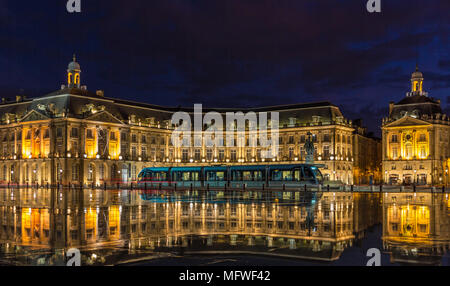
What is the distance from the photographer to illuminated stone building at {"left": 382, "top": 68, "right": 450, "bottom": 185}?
92.3m

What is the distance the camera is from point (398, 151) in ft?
317

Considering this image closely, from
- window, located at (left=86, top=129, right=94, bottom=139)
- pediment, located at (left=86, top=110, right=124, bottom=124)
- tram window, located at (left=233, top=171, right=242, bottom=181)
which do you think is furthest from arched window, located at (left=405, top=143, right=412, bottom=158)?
window, located at (left=86, top=129, right=94, bottom=139)

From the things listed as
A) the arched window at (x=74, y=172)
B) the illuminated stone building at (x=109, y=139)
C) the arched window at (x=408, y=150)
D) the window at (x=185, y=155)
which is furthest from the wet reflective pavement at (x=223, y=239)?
the window at (x=185, y=155)

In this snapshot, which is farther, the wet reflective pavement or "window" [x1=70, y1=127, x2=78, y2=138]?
"window" [x1=70, y1=127, x2=78, y2=138]

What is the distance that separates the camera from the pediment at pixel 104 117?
8656 cm

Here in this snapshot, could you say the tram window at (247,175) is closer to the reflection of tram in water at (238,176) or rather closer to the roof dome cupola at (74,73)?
the reflection of tram in water at (238,176)

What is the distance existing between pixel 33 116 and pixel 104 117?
12.3m

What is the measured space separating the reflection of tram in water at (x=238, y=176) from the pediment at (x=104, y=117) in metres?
19.8

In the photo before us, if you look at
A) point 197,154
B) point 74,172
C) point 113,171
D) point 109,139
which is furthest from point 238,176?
point 197,154

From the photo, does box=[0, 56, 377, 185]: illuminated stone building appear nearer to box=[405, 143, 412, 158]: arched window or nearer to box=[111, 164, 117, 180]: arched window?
box=[111, 164, 117, 180]: arched window
